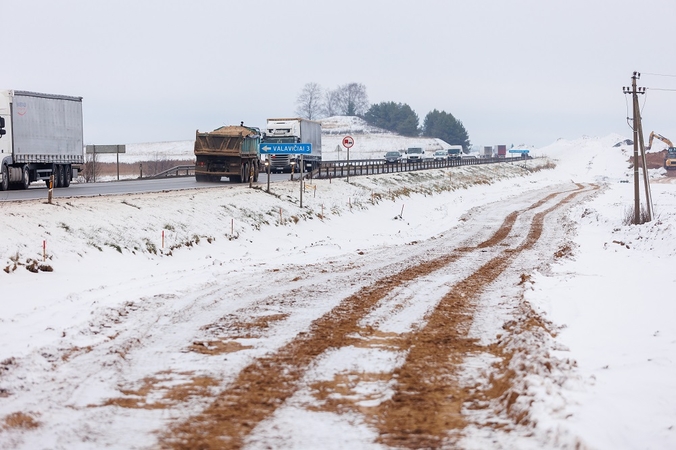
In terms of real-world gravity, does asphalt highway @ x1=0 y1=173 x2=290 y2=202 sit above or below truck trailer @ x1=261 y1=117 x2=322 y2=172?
below

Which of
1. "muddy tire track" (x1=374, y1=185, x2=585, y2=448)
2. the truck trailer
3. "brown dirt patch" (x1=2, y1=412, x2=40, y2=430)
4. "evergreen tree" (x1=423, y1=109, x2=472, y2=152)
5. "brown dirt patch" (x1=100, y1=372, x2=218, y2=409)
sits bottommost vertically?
"muddy tire track" (x1=374, y1=185, x2=585, y2=448)

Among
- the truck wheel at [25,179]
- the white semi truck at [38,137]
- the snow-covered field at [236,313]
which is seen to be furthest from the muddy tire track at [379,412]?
the truck wheel at [25,179]

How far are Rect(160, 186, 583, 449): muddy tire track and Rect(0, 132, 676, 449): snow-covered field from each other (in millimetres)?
177

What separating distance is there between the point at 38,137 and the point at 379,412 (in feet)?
87.7

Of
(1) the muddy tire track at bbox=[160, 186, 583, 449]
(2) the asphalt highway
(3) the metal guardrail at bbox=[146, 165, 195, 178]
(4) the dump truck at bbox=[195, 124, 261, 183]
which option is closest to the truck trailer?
(3) the metal guardrail at bbox=[146, 165, 195, 178]

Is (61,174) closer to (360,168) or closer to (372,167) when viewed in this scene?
(360,168)

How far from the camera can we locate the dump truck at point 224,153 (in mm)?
37250

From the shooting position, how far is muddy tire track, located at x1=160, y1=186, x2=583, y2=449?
6316 millimetres

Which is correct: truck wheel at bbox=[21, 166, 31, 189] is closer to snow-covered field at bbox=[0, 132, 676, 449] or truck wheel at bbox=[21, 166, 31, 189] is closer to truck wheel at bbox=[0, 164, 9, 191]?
truck wheel at bbox=[0, 164, 9, 191]

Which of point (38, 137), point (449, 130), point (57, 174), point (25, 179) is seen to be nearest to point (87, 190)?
point (57, 174)

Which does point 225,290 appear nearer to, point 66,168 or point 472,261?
point 472,261

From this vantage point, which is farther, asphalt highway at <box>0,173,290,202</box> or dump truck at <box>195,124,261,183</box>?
dump truck at <box>195,124,261,183</box>

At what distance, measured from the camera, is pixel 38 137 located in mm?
29766

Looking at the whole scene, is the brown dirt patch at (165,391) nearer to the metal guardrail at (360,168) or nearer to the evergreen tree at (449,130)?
the metal guardrail at (360,168)
